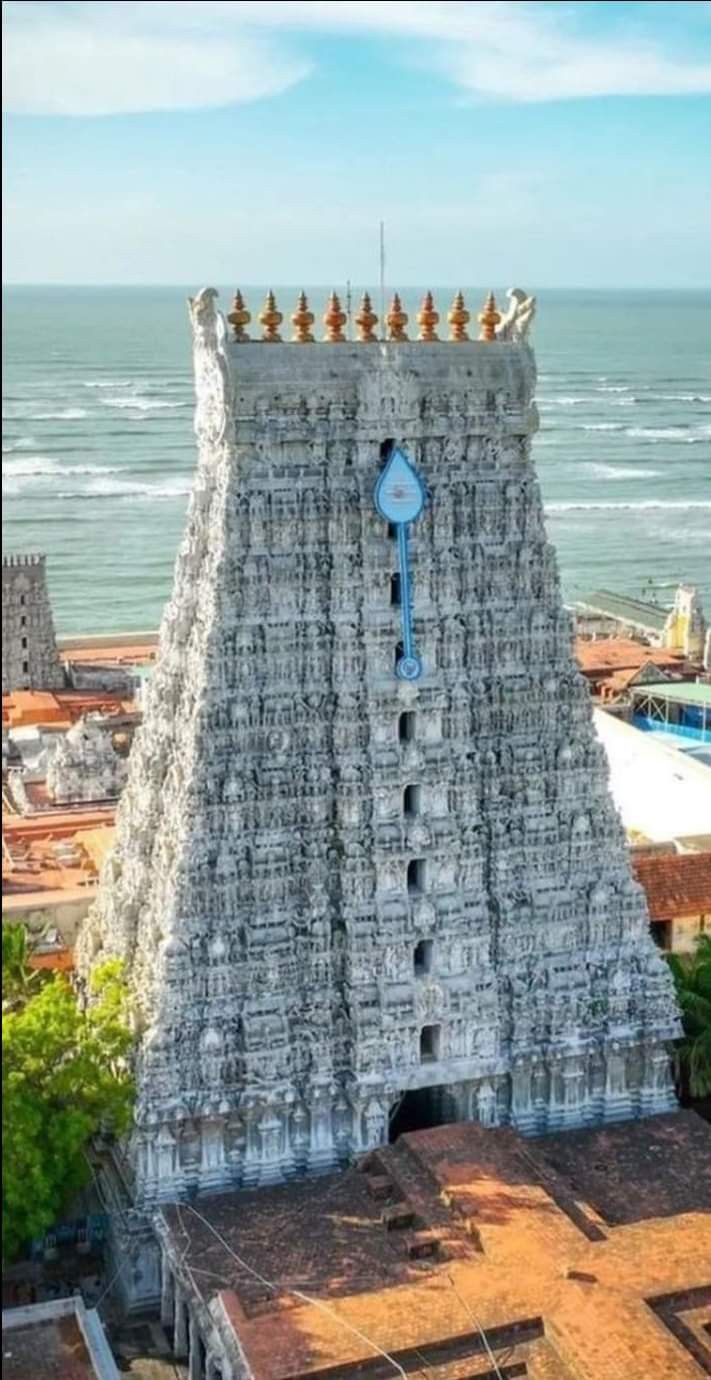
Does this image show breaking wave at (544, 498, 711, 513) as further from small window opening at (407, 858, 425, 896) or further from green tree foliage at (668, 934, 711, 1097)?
small window opening at (407, 858, 425, 896)

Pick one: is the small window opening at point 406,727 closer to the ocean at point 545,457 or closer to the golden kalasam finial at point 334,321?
the golden kalasam finial at point 334,321

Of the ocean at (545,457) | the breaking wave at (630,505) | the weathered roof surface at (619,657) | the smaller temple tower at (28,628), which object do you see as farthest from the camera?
the smaller temple tower at (28,628)

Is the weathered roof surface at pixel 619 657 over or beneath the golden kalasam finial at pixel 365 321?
beneath

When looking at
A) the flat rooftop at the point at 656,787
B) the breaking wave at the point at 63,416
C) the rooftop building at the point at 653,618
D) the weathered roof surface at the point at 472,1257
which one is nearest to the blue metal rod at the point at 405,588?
the weathered roof surface at the point at 472,1257

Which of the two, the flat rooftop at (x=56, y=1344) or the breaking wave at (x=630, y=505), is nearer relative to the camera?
the flat rooftop at (x=56, y=1344)

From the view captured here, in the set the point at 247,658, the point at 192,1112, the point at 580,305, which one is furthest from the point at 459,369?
the point at 580,305
